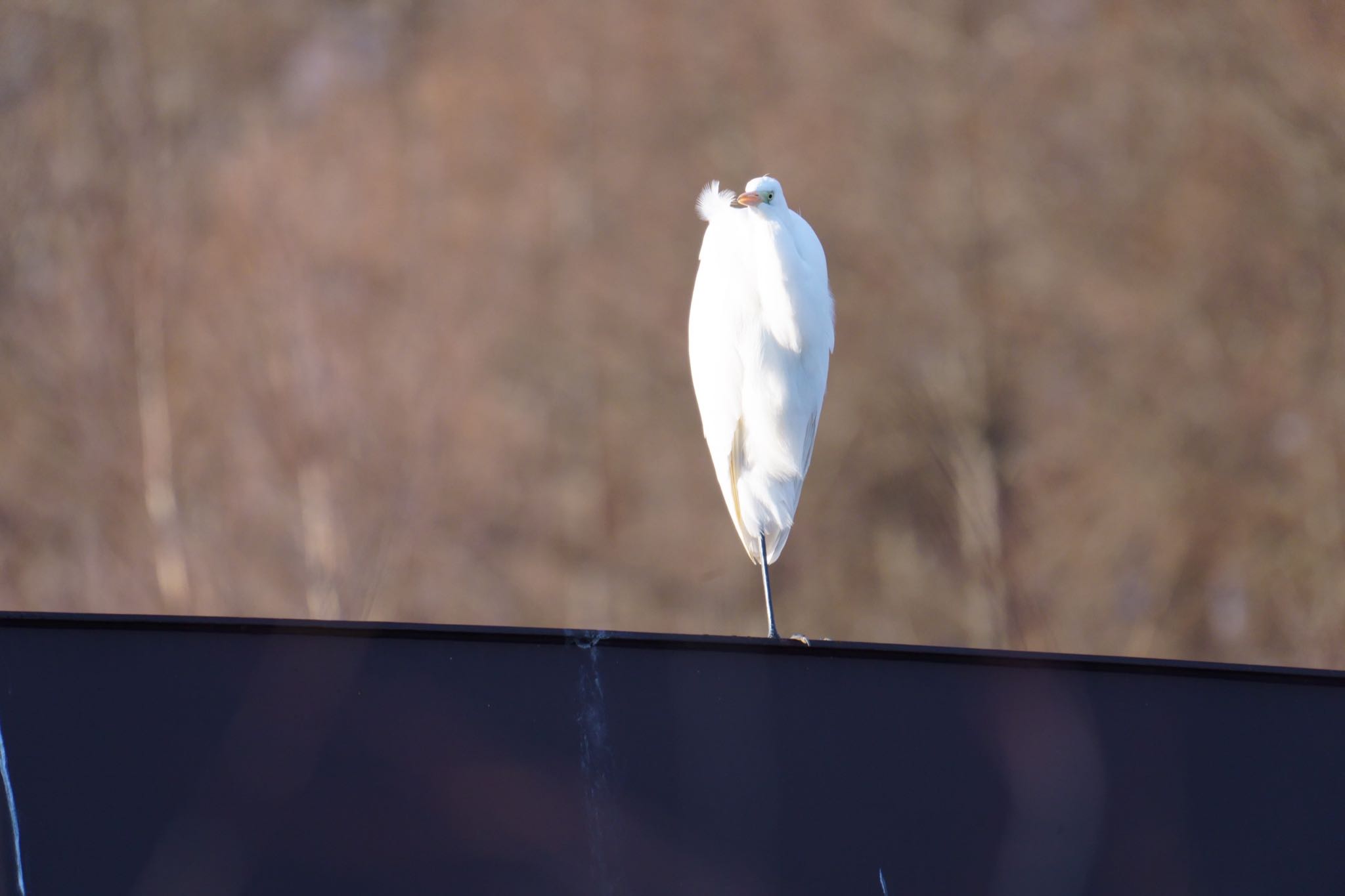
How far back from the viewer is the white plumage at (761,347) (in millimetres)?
3541

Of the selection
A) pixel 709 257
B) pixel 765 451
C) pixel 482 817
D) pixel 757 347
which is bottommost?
pixel 482 817

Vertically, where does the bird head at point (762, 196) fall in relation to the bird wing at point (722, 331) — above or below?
above

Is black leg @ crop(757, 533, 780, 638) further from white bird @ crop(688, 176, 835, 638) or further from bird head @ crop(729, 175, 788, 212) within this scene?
bird head @ crop(729, 175, 788, 212)

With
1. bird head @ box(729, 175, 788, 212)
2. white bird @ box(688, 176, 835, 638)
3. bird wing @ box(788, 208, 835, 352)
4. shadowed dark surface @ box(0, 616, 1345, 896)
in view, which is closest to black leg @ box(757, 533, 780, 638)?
white bird @ box(688, 176, 835, 638)

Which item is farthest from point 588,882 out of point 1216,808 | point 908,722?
point 1216,808

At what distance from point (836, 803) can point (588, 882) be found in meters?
0.37

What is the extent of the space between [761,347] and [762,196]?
1.31 ft

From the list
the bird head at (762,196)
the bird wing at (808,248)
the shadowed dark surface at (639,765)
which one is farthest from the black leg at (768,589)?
the shadowed dark surface at (639,765)

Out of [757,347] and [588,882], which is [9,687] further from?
[757,347]

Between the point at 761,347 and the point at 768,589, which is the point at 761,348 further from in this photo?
the point at 768,589

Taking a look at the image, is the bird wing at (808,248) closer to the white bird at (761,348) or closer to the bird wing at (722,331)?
the white bird at (761,348)

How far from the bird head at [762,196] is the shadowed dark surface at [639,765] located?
5.99 ft

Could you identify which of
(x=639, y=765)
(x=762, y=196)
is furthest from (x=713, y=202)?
(x=639, y=765)

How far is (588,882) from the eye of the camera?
184cm
